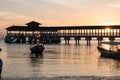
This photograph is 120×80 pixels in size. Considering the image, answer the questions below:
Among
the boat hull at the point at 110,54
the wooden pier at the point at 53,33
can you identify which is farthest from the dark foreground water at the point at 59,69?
the wooden pier at the point at 53,33

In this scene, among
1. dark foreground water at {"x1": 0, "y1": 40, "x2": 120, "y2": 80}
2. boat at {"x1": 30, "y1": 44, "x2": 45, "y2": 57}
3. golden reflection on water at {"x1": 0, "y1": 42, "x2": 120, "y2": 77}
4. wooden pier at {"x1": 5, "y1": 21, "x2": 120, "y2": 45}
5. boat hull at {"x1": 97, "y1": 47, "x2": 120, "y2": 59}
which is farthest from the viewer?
wooden pier at {"x1": 5, "y1": 21, "x2": 120, "y2": 45}

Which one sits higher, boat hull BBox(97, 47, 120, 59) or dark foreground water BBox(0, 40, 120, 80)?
dark foreground water BBox(0, 40, 120, 80)

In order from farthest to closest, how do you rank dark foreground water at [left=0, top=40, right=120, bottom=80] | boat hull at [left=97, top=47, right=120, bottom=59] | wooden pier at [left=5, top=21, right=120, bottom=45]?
wooden pier at [left=5, top=21, right=120, bottom=45]
boat hull at [left=97, top=47, right=120, bottom=59]
dark foreground water at [left=0, top=40, right=120, bottom=80]

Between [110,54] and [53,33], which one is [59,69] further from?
[53,33]

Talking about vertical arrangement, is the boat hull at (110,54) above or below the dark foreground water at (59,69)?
below

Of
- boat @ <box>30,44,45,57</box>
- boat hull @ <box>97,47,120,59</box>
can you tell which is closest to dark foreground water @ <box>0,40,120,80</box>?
boat hull @ <box>97,47,120,59</box>

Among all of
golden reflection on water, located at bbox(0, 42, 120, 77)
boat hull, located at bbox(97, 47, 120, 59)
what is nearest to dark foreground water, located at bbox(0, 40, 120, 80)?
golden reflection on water, located at bbox(0, 42, 120, 77)

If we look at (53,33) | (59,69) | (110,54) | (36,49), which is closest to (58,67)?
(59,69)

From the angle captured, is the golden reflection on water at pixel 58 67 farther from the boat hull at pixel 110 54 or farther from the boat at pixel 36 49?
the boat at pixel 36 49

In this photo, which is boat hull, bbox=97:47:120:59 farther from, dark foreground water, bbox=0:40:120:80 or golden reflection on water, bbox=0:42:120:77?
dark foreground water, bbox=0:40:120:80

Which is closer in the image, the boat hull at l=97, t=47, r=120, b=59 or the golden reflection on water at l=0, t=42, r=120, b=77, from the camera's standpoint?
the golden reflection on water at l=0, t=42, r=120, b=77

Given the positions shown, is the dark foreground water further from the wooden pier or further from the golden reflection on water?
the wooden pier

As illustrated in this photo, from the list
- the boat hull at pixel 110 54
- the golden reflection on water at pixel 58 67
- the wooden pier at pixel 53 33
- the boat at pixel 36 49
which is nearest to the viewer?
the golden reflection on water at pixel 58 67

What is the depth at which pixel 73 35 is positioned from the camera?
14750 cm
